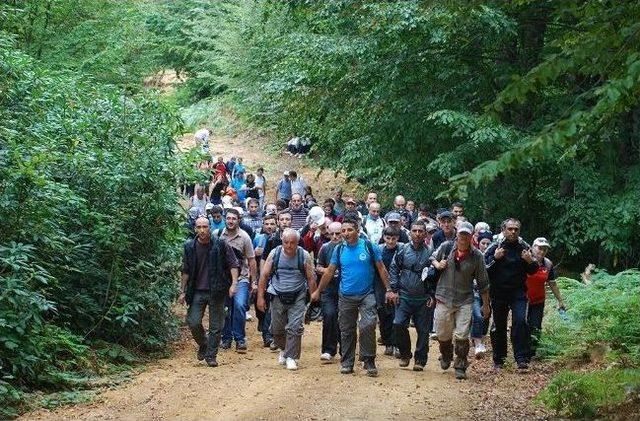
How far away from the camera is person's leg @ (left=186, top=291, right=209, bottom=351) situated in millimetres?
12312

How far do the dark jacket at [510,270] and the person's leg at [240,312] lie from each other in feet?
12.1

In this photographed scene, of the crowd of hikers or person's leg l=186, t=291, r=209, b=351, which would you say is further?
person's leg l=186, t=291, r=209, b=351

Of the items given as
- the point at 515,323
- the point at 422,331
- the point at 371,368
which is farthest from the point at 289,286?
the point at 515,323

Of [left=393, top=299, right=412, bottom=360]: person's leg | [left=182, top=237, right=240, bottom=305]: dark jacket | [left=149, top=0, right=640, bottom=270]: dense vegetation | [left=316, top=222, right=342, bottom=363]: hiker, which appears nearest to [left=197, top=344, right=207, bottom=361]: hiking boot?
[left=182, top=237, right=240, bottom=305]: dark jacket

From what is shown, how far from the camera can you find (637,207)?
18.3 metres

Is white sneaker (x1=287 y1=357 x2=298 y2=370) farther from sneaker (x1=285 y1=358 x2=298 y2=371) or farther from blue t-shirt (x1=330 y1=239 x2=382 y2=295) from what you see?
blue t-shirt (x1=330 y1=239 x2=382 y2=295)

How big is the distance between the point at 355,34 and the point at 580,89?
5.13m

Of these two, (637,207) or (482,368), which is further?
(637,207)

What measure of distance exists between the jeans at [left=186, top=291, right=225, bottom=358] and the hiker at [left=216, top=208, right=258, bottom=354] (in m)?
1.10

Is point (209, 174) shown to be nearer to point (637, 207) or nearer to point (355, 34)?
point (355, 34)

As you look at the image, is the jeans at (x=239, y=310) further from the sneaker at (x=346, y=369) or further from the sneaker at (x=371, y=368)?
the sneaker at (x=371, y=368)

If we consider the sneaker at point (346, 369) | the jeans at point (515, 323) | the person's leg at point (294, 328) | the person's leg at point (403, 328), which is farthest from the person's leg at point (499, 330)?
the person's leg at point (294, 328)

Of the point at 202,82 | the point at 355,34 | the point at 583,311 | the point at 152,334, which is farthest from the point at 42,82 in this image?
the point at 202,82

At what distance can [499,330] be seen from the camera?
1219cm
